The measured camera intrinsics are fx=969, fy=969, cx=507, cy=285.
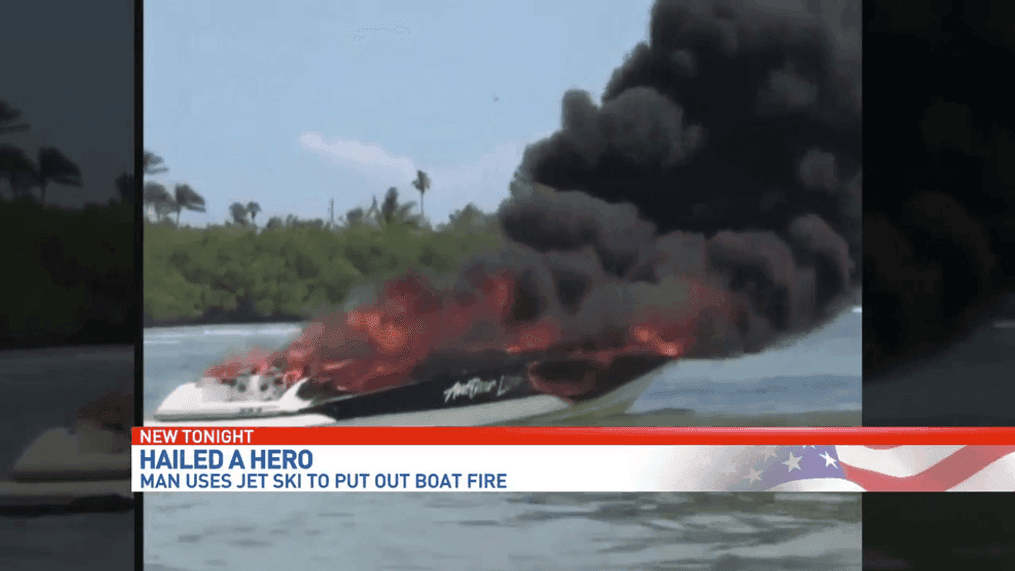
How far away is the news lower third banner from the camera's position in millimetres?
4066

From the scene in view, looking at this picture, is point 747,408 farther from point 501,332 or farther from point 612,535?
point 501,332

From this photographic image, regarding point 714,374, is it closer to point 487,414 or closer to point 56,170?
point 487,414

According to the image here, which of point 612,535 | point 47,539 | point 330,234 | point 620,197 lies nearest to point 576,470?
point 612,535

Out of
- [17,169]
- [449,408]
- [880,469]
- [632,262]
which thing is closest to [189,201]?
[17,169]

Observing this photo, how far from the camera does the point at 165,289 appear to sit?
13.5 ft

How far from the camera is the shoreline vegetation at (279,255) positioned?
4.05 m

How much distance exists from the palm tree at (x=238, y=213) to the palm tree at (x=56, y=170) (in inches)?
28.5

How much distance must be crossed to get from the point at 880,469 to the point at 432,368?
195 cm

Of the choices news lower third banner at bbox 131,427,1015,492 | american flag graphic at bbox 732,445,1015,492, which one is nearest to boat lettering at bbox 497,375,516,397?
news lower third banner at bbox 131,427,1015,492

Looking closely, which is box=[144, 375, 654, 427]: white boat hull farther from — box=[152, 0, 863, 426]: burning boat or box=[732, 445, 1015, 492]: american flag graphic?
box=[732, 445, 1015, 492]: american flag graphic

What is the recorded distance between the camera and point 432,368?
4039 millimetres

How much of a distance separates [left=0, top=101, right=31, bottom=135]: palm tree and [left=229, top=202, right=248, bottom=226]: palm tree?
103 centimetres

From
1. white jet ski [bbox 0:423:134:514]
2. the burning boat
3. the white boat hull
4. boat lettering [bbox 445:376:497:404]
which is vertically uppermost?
the burning boat

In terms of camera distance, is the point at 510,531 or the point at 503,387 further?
the point at 510,531
